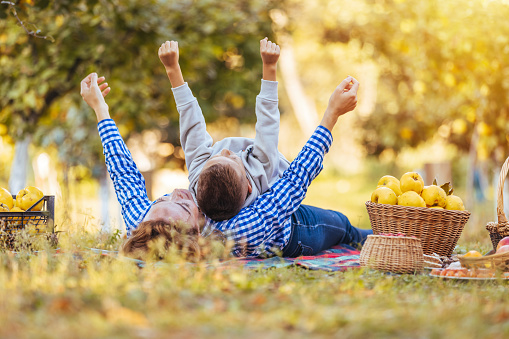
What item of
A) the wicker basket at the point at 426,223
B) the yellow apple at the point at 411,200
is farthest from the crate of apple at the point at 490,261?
the yellow apple at the point at 411,200

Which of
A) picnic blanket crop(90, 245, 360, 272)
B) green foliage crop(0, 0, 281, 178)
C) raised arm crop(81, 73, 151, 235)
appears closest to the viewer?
picnic blanket crop(90, 245, 360, 272)

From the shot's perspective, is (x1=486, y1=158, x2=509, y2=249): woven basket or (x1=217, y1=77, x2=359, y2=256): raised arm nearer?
(x1=217, y1=77, x2=359, y2=256): raised arm

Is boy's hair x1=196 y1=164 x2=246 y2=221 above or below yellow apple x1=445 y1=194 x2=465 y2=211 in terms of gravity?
above

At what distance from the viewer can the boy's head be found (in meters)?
3.59

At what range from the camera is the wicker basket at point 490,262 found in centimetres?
350

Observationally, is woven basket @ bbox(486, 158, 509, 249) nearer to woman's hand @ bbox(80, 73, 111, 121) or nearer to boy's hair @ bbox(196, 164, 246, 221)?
Result: boy's hair @ bbox(196, 164, 246, 221)

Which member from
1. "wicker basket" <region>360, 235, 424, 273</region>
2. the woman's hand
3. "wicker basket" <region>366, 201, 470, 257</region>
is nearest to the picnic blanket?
"wicker basket" <region>360, 235, 424, 273</region>

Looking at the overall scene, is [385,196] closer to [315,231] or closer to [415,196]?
[415,196]

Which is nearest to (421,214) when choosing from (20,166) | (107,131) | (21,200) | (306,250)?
(306,250)

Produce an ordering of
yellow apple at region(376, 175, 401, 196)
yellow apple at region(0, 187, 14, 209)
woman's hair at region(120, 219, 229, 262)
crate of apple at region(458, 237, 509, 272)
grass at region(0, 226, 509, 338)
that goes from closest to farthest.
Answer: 1. grass at region(0, 226, 509, 338)
2. woman's hair at region(120, 219, 229, 262)
3. crate of apple at region(458, 237, 509, 272)
4. yellow apple at region(0, 187, 14, 209)
5. yellow apple at region(376, 175, 401, 196)

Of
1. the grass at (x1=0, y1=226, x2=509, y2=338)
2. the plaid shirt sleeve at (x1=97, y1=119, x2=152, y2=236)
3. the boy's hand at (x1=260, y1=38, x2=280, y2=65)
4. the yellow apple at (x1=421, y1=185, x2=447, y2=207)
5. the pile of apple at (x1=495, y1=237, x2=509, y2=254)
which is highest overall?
the boy's hand at (x1=260, y1=38, x2=280, y2=65)

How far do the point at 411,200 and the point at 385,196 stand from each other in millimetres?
214

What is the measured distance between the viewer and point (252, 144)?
444 cm

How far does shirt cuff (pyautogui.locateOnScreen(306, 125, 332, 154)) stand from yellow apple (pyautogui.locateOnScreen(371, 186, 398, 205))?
0.74m
